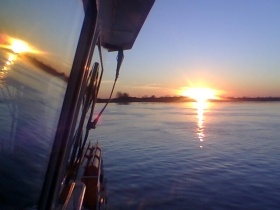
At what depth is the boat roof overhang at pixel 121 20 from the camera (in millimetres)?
3323

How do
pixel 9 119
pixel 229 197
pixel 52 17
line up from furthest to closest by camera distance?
pixel 229 197, pixel 52 17, pixel 9 119

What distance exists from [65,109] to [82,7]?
0.81m

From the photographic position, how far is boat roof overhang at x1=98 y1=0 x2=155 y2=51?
3.32m

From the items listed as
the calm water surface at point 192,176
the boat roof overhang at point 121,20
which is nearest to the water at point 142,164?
the calm water surface at point 192,176

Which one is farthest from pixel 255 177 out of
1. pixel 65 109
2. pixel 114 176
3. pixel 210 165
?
pixel 65 109

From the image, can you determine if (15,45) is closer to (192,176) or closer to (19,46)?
(19,46)

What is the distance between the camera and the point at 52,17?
1587 mm

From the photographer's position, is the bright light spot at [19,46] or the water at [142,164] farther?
the water at [142,164]

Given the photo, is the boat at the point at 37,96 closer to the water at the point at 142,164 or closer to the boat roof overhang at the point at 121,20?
the water at the point at 142,164

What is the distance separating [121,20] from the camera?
4.11m

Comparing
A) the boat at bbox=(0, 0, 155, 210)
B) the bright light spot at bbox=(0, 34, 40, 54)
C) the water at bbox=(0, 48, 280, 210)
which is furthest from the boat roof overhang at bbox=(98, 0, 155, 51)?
the bright light spot at bbox=(0, 34, 40, 54)

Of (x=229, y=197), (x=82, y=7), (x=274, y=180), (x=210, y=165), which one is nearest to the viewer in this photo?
(x=82, y=7)

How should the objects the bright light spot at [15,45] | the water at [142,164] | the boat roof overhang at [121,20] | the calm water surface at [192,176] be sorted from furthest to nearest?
1. the calm water surface at [192,176]
2. the boat roof overhang at [121,20]
3. the water at [142,164]
4. the bright light spot at [15,45]

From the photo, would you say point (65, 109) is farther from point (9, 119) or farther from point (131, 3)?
point (131, 3)
